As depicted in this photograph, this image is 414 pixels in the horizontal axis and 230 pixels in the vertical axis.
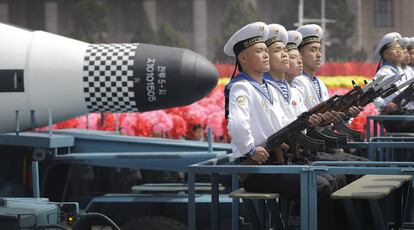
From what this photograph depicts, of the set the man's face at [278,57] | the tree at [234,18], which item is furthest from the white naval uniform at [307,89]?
the tree at [234,18]

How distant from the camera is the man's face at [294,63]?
9.41 m

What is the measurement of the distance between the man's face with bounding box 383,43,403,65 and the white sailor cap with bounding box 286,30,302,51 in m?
3.67

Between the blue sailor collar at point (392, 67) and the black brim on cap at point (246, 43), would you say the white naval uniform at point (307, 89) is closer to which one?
the black brim on cap at point (246, 43)

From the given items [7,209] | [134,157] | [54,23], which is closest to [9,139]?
[134,157]

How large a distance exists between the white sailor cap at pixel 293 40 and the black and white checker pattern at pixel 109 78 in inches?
150

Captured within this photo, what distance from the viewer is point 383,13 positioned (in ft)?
352

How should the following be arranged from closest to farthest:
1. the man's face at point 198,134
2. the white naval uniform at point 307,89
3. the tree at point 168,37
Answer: the white naval uniform at point 307,89 → the man's face at point 198,134 → the tree at point 168,37

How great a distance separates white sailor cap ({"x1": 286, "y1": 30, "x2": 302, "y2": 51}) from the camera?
9.47m

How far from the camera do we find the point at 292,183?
24.0 feet

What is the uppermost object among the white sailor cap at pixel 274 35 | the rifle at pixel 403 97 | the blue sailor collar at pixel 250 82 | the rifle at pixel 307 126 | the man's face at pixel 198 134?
the white sailor cap at pixel 274 35

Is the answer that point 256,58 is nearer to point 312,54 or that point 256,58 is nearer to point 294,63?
point 294,63

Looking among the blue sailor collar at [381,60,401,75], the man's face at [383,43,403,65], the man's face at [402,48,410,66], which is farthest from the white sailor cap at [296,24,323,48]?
the man's face at [402,48,410,66]

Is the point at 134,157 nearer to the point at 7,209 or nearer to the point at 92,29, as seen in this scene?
the point at 7,209

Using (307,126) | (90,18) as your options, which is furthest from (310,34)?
(90,18)
